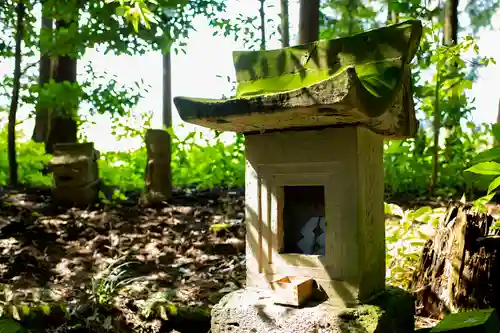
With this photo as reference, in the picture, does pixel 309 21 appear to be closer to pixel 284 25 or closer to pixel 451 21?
pixel 284 25

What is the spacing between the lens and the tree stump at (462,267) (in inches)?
125

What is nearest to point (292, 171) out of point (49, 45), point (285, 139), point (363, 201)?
point (285, 139)

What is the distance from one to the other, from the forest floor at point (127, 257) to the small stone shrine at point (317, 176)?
39.5 inches

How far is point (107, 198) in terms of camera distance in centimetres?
567

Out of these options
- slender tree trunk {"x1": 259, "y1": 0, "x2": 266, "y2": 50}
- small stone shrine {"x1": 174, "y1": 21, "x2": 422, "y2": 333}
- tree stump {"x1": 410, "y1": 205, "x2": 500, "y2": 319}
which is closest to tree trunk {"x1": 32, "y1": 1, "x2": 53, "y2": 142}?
slender tree trunk {"x1": 259, "y1": 0, "x2": 266, "y2": 50}

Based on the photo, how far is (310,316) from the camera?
7.55 ft

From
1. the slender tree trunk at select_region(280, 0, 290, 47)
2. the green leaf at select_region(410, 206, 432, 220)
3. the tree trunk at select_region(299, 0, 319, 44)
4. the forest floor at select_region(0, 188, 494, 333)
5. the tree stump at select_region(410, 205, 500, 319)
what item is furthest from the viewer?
the slender tree trunk at select_region(280, 0, 290, 47)

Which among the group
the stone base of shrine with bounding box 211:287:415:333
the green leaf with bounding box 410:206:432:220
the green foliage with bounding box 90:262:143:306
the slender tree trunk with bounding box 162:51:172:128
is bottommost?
the green foliage with bounding box 90:262:143:306

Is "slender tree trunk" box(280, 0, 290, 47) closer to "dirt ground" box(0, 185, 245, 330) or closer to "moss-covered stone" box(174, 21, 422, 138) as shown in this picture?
"dirt ground" box(0, 185, 245, 330)

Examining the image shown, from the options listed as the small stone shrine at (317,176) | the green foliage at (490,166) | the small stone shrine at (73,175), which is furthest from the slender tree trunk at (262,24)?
the green foliage at (490,166)

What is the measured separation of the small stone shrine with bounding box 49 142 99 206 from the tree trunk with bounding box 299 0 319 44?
2697 millimetres

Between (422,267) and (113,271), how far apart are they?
235cm

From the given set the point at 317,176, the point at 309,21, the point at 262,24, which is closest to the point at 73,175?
the point at 309,21

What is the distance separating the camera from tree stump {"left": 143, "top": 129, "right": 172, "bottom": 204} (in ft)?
18.0
